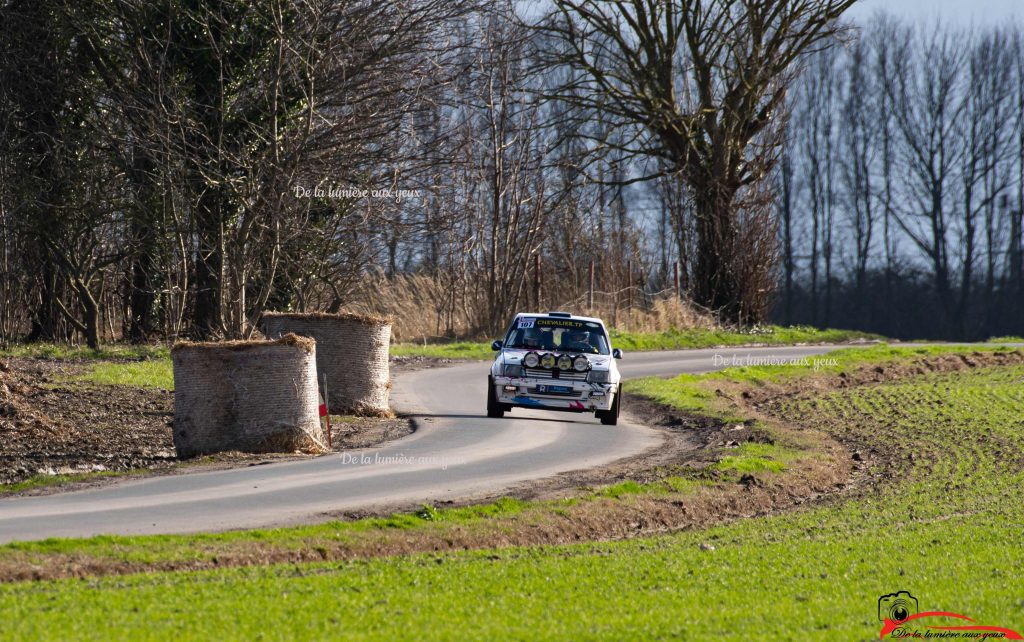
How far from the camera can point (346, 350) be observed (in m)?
21.0

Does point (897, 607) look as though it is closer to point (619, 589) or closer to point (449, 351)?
point (619, 589)

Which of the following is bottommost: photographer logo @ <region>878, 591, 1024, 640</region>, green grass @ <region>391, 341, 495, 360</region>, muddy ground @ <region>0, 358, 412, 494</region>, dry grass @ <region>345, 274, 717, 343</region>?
photographer logo @ <region>878, 591, 1024, 640</region>

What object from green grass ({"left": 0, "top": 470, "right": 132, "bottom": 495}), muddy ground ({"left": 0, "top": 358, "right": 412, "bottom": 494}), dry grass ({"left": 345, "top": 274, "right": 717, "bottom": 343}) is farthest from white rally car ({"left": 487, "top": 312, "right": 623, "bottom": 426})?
dry grass ({"left": 345, "top": 274, "right": 717, "bottom": 343})

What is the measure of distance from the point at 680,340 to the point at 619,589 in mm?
31151

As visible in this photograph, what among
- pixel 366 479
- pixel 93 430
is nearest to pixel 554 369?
pixel 366 479

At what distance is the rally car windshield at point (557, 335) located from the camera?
63.9ft

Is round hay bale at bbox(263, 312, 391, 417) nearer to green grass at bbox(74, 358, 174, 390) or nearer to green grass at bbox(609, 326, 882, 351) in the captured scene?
green grass at bbox(74, 358, 174, 390)

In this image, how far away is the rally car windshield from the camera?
19.5m

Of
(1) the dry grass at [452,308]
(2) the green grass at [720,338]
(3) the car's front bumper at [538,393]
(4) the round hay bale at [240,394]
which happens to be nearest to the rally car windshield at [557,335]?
(3) the car's front bumper at [538,393]

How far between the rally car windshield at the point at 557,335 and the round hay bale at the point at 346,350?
2.76 metres

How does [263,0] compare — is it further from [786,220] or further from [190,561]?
[786,220]

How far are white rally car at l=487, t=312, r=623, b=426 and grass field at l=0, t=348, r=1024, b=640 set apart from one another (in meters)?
4.75

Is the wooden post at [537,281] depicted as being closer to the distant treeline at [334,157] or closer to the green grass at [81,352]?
the distant treeline at [334,157]

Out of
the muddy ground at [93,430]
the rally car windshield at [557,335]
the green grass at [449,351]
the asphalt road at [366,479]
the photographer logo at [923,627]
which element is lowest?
the photographer logo at [923,627]
